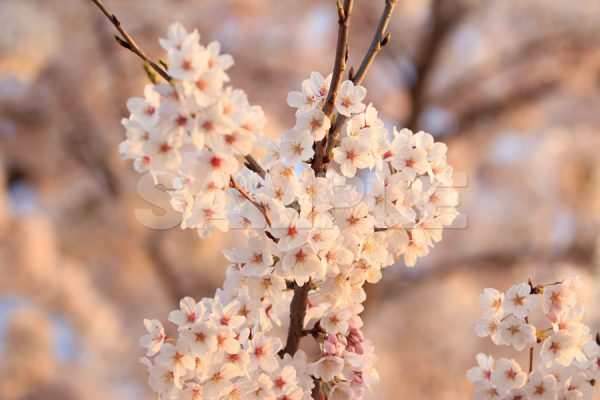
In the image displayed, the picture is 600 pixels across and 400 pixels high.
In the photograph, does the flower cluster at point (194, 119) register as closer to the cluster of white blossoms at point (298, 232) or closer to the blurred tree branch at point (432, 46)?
the cluster of white blossoms at point (298, 232)

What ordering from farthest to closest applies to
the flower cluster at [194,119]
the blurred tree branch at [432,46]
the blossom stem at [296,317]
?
1. the blurred tree branch at [432,46]
2. the blossom stem at [296,317]
3. the flower cluster at [194,119]

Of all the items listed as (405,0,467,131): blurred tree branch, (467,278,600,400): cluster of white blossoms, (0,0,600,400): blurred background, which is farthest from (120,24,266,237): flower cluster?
(405,0,467,131): blurred tree branch

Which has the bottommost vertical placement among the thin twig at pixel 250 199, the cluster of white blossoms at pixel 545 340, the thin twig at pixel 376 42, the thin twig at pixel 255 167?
the cluster of white blossoms at pixel 545 340

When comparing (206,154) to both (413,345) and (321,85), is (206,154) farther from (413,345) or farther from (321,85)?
(413,345)

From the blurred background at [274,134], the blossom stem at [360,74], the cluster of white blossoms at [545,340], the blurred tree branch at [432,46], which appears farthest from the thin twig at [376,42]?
the blurred tree branch at [432,46]

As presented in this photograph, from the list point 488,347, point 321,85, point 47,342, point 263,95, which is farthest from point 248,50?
point 321,85

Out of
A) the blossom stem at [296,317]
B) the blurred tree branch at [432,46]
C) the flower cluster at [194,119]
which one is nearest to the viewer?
the flower cluster at [194,119]

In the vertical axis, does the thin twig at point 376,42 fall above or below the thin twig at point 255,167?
above
